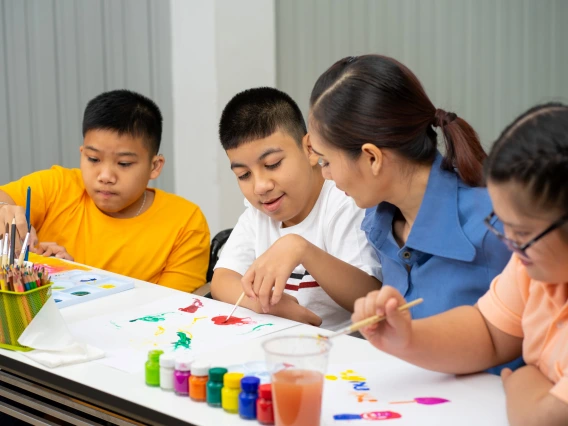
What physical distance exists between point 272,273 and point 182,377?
1.54ft

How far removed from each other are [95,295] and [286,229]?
0.56 metres

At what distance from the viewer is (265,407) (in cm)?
99

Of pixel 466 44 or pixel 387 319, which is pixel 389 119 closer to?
pixel 387 319

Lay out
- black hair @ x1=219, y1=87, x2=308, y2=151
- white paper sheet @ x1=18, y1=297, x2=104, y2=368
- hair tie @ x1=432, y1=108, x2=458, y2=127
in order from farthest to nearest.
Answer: black hair @ x1=219, y1=87, x2=308, y2=151 < hair tie @ x1=432, y1=108, x2=458, y2=127 < white paper sheet @ x1=18, y1=297, x2=104, y2=368

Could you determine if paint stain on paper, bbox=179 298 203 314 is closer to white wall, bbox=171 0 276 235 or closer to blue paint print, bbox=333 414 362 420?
blue paint print, bbox=333 414 362 420

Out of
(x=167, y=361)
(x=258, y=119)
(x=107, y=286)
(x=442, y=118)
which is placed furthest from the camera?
(x=258, y=119)

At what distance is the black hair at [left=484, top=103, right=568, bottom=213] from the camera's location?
877 mm

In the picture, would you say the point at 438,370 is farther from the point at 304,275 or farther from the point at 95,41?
the point at 95,41

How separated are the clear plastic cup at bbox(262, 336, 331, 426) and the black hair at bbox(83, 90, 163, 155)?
4.95 feet

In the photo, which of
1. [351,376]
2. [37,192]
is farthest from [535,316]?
[37,192]

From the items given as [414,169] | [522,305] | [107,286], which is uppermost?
[414,169]

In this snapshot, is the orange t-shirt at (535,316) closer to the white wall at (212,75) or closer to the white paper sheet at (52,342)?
the white paper sheet at (52,342)

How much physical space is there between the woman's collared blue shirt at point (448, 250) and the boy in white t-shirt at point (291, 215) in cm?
20

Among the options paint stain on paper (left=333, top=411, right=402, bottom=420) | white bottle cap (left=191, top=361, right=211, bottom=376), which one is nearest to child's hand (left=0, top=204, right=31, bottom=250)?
white bottle cap (left=191, top=361, right=211, bottom=376)
